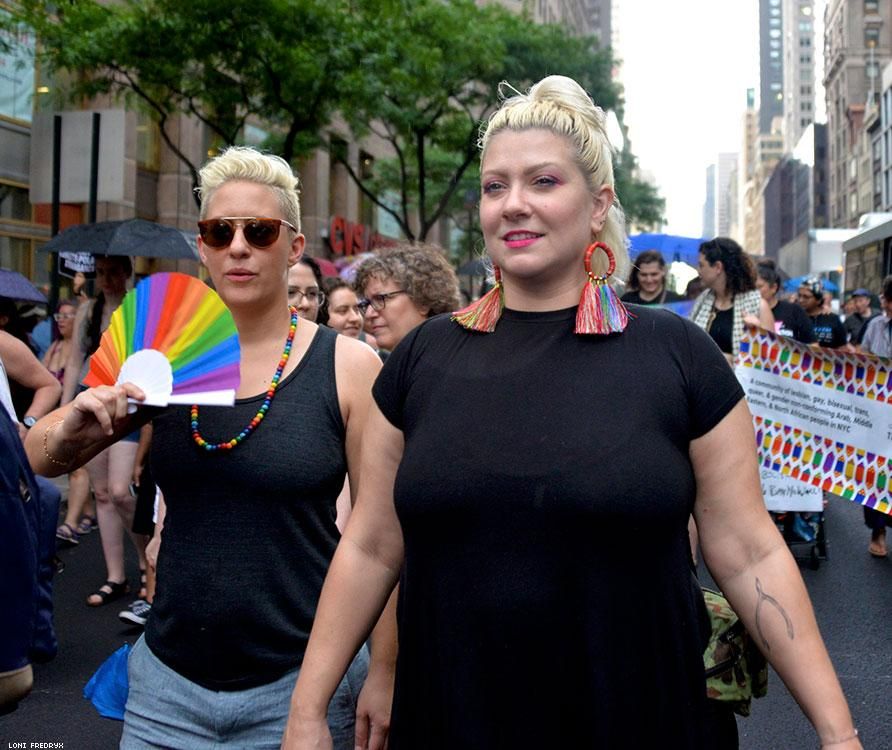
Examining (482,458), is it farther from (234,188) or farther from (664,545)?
(234,188)

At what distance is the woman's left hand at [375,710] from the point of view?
2334mm

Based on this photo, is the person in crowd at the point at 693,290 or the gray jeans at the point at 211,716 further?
the person in crowd at the point at 693,290

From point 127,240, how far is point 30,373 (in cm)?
431

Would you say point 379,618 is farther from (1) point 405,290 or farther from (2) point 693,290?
(2) point 693,290

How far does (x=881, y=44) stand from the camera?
108500 millimetres

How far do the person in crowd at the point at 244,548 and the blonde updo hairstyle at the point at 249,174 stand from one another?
428mm

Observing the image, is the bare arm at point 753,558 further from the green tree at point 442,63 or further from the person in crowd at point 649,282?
the green tree at point 442,63

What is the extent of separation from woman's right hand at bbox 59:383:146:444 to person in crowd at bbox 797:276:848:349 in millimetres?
10329

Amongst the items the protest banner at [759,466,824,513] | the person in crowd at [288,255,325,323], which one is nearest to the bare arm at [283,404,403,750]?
the person in crowd at [288,255,325,323]

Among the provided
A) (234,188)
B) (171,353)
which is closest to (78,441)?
(171,353)

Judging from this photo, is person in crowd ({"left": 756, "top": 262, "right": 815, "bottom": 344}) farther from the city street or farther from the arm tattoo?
the arm tattoo

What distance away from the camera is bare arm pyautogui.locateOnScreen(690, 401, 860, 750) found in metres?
2.06

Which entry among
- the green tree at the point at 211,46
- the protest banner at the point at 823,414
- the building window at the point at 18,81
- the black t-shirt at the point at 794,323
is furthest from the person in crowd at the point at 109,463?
the building window at the point at 18,81

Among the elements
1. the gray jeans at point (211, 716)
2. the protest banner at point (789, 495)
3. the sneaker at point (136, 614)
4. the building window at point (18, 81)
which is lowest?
the sneaker at point (136, 614)
